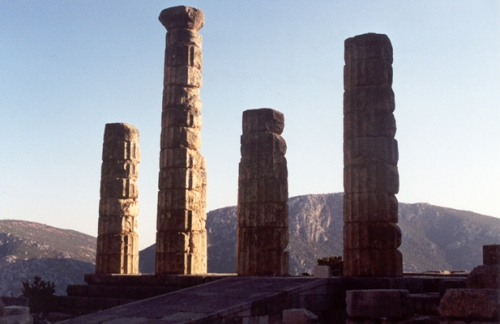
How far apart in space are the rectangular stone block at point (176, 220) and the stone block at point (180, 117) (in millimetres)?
2692

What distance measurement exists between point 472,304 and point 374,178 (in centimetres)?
799

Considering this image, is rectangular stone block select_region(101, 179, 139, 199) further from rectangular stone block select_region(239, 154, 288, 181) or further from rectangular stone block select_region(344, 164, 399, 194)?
rectangular stone block select_region(344, 164, 399, 194)

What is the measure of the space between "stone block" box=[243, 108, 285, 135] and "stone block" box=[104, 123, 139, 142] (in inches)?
256

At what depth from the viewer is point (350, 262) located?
15.9 m

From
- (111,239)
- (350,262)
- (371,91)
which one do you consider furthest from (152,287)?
(371,91)

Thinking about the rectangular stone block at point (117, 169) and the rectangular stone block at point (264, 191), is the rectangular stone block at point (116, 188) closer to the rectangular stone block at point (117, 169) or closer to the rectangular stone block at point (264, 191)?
the rectangular stone block at point (117, 169)

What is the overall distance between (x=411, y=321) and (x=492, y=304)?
2267 millimetres

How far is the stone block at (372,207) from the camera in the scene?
51.6 ft

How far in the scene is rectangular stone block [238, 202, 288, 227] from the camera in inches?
698

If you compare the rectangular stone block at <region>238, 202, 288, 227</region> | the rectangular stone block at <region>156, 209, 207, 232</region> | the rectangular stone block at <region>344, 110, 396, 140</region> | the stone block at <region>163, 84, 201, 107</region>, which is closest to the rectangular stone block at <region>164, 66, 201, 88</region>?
the stone block at <region>163, 84, 201, 107</region>

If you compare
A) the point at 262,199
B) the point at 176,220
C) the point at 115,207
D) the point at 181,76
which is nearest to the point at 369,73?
the point at 262,199

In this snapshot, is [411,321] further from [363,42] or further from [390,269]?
[363,42]

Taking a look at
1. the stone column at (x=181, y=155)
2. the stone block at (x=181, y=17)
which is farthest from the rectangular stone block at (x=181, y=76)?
the stone block at (x=181, y=17)

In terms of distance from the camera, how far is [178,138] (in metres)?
21.4
